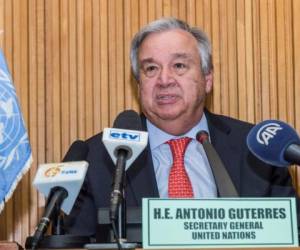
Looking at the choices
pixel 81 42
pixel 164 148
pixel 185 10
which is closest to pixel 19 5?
pixel 81 42

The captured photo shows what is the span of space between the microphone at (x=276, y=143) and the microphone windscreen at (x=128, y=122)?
0.31 m

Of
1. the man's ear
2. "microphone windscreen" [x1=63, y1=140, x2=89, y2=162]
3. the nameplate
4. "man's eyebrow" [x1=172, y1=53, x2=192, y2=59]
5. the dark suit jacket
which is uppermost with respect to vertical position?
"man's eyebrow" [x1=172, y1=53, x2=192, y2=59]

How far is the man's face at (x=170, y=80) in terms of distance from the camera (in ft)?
8.57

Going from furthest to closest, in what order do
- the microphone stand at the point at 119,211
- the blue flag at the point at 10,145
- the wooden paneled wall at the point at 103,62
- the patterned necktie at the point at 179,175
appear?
1. the wooden paneled wall at the point at 103,62
2. the patterned necktie at the point at 179,175
3. the blue flag at the point at 10,145
4. the microphone stand at the point at 119,211

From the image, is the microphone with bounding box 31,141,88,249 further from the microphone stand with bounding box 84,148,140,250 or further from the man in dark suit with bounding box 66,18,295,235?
the man in dark suit with bounding box 66,18,295,235

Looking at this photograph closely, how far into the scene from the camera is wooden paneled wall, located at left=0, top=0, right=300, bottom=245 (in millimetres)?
2816

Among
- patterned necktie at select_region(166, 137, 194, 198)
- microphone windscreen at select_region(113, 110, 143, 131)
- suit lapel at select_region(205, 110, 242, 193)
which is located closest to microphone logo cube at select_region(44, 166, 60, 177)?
microphone windscreen at select_region(113, 110, 143, 131)

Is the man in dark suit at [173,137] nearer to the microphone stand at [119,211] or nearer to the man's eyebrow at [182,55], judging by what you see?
the man's eyebrow at [182,55]

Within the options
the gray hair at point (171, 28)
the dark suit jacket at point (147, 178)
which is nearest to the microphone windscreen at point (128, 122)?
the dark suit jacket at point (147, 178)

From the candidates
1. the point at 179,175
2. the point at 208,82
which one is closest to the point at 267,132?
the point at 179,175

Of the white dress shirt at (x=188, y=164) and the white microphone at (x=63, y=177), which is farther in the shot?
the white dress shirt at (x=188, y=164)

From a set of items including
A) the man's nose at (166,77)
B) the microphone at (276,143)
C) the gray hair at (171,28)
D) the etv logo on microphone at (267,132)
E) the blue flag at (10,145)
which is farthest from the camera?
the gray hair at (171,28)

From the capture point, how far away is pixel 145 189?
237 centimetres

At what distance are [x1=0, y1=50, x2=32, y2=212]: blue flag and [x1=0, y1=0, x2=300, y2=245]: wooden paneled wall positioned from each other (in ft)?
1.64
